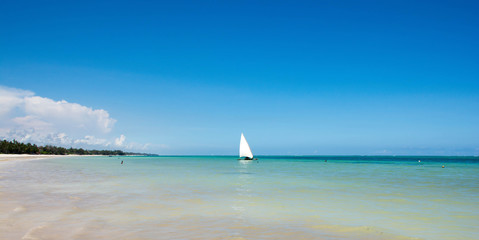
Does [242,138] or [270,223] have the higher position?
[242,138]

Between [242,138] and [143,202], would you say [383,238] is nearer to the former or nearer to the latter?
[143,202]

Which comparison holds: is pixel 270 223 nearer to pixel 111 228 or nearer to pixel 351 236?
pixel 351 236

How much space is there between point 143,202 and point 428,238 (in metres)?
12.8

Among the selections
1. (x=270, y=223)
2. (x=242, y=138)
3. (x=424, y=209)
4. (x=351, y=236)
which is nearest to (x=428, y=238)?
(x=351, y=236)

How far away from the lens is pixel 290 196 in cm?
2042

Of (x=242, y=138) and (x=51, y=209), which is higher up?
(x=242, y=138)

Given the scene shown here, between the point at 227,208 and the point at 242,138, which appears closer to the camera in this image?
the point at 227,208

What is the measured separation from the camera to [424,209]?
1633cm

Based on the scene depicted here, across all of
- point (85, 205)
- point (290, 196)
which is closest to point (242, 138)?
point (290, 196)

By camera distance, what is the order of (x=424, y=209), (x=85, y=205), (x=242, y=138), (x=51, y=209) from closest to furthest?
(x=51, y=209) < (x=85, y=205) < (x=424, y=209) < (x=242, y=138)

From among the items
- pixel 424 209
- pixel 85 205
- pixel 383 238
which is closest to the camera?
pixel 383 238

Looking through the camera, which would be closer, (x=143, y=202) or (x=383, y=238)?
(x=383, y=238)

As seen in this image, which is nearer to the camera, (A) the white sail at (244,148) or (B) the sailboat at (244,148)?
(B) the sailboat at (244,148)

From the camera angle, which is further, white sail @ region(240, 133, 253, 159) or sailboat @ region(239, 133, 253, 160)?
white sail @ region(240, 133, 253, 159)
